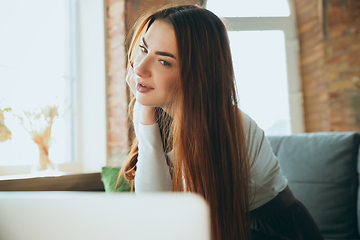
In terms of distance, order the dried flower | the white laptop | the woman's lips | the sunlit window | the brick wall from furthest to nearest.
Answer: the brick wall → the sunlit window → the dried flower → the woman's lips → the white laptop

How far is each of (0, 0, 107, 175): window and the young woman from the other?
1.29 m

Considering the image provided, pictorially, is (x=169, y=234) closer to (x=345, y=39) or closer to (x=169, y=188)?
(x=169, y=188)

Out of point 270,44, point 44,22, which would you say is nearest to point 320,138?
point 44,22

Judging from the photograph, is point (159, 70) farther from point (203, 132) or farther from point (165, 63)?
point (203, 132)

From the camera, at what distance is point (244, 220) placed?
766mm

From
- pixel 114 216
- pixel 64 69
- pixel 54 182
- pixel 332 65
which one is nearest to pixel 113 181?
pixel 54 182

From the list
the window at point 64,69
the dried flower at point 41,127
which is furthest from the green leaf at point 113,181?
the window at point 64,69

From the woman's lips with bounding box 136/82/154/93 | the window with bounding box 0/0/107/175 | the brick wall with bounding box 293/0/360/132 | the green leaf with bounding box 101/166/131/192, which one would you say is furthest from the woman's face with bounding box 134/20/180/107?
the brick wall with bounding box 293/0/360/132

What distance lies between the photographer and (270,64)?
11.4 ft

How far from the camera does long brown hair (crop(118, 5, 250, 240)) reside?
29.1 inches

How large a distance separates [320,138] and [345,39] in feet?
7.99

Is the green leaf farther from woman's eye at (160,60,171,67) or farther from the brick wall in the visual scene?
the brick wall

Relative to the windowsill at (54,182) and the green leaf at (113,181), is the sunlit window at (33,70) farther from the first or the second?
the green leaf at (113,181)

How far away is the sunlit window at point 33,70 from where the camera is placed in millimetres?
1813
